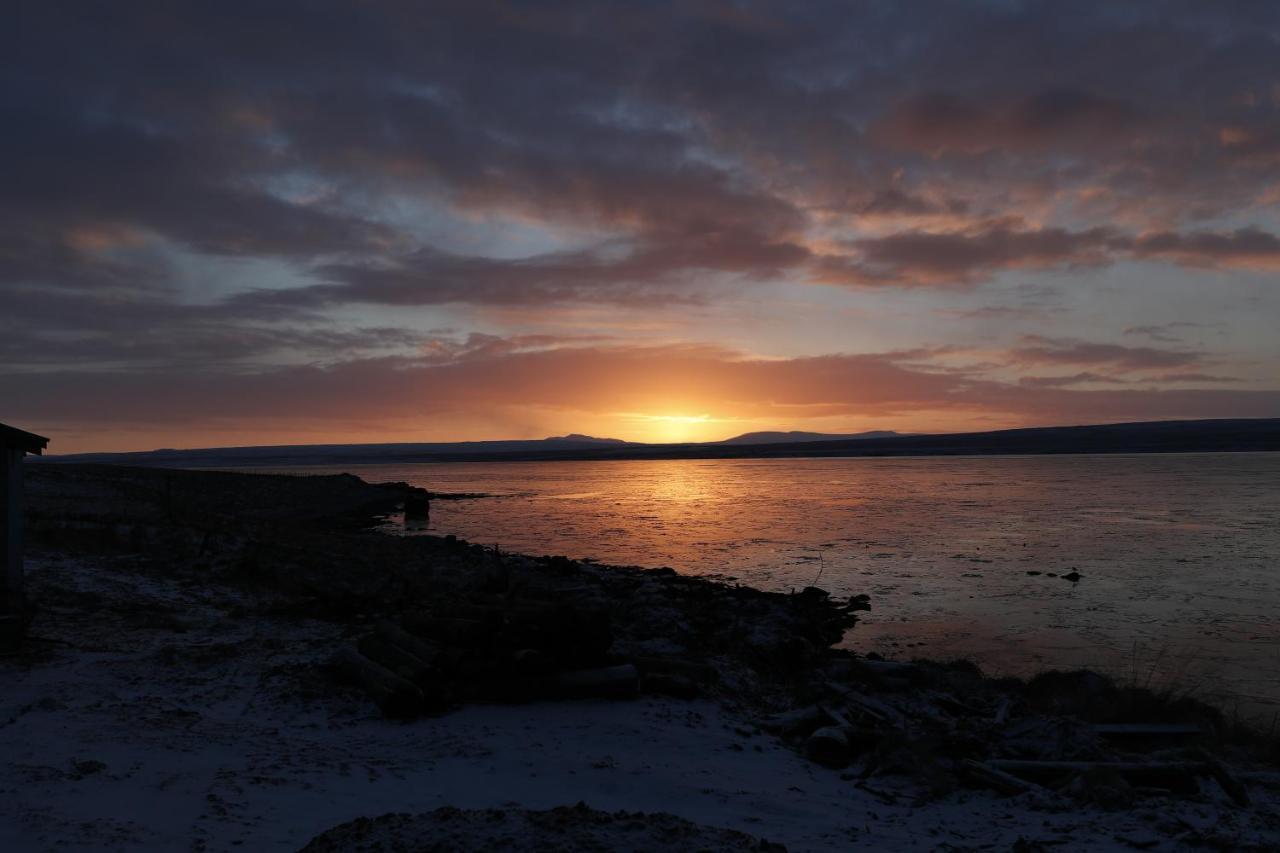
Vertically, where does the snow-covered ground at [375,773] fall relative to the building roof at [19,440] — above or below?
below

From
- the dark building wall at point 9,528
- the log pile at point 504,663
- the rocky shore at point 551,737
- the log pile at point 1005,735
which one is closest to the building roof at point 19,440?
the dark building wall at point 9,528

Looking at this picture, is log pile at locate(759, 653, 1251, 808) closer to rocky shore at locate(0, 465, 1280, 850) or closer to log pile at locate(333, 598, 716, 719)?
rocky shore at locate(0, 465, 1280, 850)

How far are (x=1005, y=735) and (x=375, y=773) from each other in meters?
7.49

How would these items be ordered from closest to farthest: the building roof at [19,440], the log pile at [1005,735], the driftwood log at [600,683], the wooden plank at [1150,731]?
1. the log pile at [1005,735]
2. the wooden plank at [1150,731]
3. the driftwood log at [600,683]
4. the building roof at [19,440]

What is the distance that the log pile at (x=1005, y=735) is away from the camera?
28.3 ft

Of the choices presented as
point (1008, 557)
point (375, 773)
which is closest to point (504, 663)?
point (375, 773)

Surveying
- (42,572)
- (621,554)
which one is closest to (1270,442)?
(621,554)

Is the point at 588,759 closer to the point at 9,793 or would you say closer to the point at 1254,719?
the point at 9,793

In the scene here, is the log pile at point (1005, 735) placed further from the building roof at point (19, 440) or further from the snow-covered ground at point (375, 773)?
the building roof at point (19, 440)

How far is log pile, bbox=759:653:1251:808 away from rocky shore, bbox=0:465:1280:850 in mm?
39

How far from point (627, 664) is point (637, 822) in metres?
4.44

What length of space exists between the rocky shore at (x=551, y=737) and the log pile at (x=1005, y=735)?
0.13 ft

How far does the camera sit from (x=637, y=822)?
6.87 m

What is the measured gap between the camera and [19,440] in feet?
40.9
